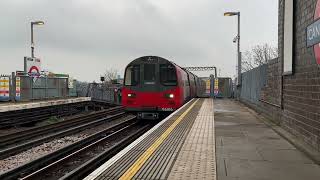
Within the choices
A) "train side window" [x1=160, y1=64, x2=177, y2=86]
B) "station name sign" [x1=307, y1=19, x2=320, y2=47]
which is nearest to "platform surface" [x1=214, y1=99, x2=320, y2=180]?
"station name sign" [x1=307, y1=19, x2=320, y2=47]

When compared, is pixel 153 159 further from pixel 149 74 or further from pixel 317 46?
pixel 149 74

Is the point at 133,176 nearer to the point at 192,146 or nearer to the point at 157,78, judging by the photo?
the point at 192,146

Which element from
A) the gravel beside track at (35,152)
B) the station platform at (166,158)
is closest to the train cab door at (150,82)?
the gravel beside track at (35,152)

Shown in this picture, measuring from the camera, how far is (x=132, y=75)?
1977 centimetres

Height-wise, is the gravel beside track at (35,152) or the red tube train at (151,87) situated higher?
the red tube train at (151,87)

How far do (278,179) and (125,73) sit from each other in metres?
14.1

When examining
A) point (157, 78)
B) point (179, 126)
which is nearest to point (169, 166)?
point (179, 126)

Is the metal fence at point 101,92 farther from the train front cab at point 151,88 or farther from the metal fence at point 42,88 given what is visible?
the train front cab at point 151,88

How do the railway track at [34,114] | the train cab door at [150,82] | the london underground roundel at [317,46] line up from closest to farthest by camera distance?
the london underground roundel at [317,46] → the railway track at [34,114] → the train cab door at [150,82]

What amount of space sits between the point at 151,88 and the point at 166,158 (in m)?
11.5

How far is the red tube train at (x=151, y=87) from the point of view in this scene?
1931cm

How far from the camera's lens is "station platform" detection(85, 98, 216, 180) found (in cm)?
664

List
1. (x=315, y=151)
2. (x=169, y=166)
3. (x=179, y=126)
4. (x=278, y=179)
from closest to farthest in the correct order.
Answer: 1. (x=278, y=179)
2. (x=169, y=166)
3. (x=315, y=151)
4. (x=179, y=126)

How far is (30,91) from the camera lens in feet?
86.5
